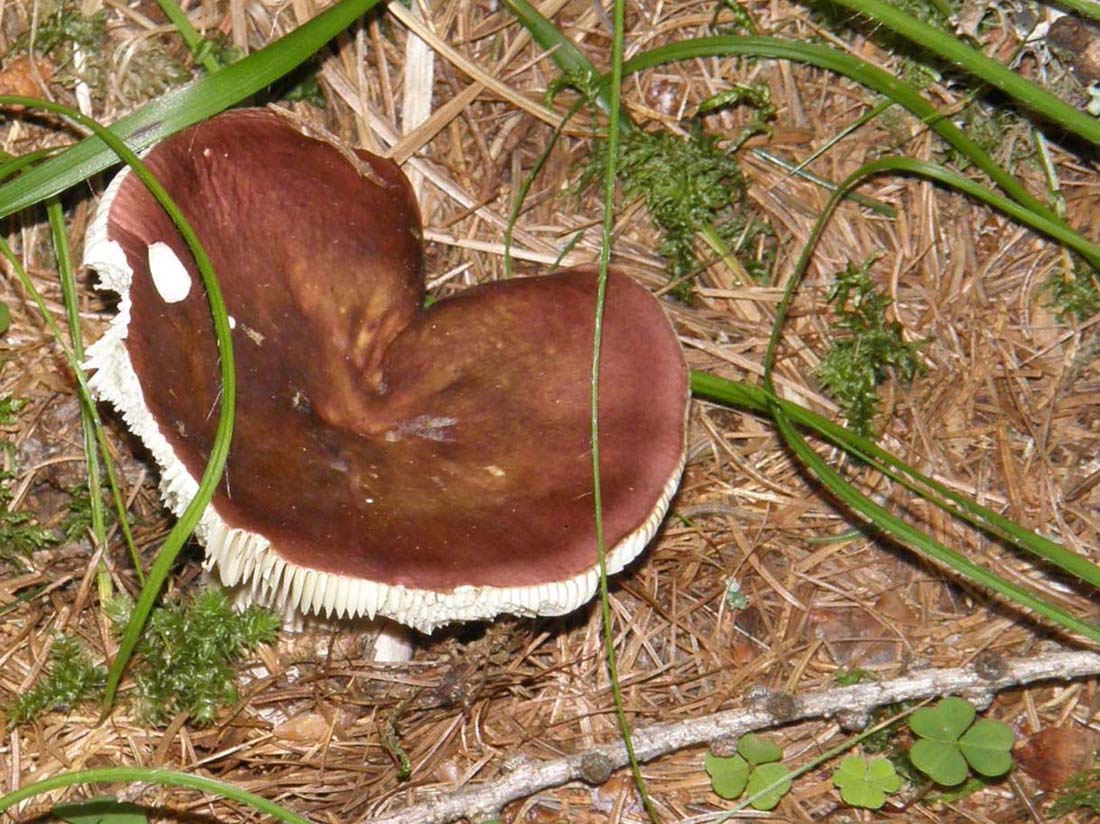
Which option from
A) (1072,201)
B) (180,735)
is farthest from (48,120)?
(1072,201)

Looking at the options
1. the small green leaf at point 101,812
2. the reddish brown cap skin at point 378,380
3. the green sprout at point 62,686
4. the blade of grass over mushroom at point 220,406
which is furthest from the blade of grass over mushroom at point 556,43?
the small green leaf at point 101,812

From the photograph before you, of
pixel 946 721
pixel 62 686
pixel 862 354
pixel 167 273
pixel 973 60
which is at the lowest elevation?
pixel 946 721

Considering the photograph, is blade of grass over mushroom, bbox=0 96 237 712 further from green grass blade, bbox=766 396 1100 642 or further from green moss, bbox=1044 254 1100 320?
green moss, bbox=1044 254 1100 320

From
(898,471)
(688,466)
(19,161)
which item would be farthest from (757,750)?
(19,161)

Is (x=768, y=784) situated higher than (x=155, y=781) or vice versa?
(x=155, y=781)

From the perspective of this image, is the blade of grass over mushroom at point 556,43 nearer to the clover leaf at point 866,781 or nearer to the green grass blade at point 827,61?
the green grass blade at point 827,61

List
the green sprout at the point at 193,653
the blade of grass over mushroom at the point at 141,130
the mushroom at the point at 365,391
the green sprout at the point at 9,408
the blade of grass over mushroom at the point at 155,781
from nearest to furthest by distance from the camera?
the blade of grass over mushroom at the point at 155,781, the mushroom at the point at 365,391, the blade of grass over mushroom at the point at 141,130, the green sprout at the point at 193,653, the green sprout at the point at 9,408

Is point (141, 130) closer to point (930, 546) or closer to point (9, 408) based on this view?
point (9, 408)

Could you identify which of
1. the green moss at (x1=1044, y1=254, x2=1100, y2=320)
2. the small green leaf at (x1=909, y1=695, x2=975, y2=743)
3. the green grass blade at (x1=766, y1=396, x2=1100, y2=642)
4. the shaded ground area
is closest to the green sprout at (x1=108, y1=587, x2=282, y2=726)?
the shaded ground area
